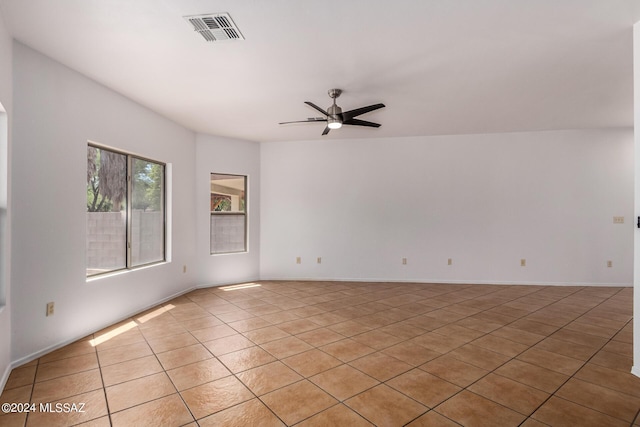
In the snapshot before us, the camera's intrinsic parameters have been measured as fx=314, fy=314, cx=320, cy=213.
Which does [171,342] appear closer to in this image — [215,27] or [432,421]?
[432,421]

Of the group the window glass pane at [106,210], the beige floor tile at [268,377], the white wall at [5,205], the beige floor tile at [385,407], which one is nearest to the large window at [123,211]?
the window glass pane at [106,210]

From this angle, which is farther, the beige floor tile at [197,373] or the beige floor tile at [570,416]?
the beige floor tile at [197,373]

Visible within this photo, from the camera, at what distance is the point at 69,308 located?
3047 mm

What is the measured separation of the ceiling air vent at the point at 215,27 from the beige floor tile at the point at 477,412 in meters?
3.01

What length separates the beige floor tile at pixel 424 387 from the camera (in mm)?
2144

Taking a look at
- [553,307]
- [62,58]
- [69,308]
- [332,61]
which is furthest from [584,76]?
[69,308]

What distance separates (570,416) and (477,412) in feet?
1.84

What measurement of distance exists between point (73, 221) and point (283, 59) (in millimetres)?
2558

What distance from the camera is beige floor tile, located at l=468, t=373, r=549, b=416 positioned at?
6.78 ft

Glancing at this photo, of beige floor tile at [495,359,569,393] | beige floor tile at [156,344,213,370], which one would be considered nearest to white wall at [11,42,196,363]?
beige floor tile at [156,344,213,370]

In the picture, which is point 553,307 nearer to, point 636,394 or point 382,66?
point 636,394

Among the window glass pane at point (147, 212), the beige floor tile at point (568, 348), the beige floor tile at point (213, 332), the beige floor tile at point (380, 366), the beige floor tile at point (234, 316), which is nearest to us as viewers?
the beige floor tile at point (380, 366)

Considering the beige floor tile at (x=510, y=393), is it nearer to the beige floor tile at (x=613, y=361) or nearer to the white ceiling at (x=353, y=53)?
the beige floor tile at (x=613, y=361)

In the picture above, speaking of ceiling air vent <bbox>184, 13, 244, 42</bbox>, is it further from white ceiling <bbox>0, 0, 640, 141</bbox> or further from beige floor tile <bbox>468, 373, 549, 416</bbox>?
beige floor tile <bbox>468, 373, 549, 416</bbox>
